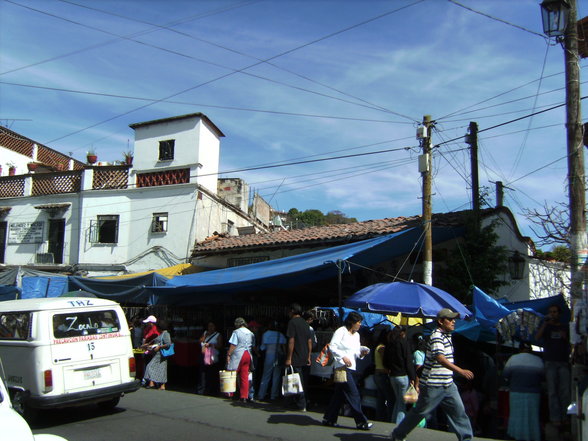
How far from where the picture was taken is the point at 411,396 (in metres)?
6.85

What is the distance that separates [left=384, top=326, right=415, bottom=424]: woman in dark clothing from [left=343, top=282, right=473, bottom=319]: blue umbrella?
2.90ft

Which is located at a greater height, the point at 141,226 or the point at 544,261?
the point at 141,226

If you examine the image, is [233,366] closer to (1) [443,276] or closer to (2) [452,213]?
(1) [443,276]

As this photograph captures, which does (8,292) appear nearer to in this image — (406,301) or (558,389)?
(406,301)

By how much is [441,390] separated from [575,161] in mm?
4251

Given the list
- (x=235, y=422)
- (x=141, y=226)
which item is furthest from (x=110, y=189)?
(x=235, y=422)

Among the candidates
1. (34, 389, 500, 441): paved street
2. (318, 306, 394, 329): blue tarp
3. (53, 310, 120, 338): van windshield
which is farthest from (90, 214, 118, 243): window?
(318, 306, 394, 329): blue tarp

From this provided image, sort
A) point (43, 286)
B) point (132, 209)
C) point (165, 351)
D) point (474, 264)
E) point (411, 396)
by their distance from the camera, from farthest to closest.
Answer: point (132, 209) < point (43, 286) < point (474, 264) < point (165, 351) < point (411, 396)

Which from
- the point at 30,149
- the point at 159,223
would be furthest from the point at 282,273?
the point at 30,149

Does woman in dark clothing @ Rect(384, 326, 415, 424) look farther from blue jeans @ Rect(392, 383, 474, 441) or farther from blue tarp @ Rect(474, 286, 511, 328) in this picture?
blue tarp @ Rect(474, 286, 511, 328)

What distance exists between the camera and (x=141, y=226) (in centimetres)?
1900

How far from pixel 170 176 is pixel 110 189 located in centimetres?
257

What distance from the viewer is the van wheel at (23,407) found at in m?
7.17

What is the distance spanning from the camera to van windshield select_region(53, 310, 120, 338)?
760 cm
